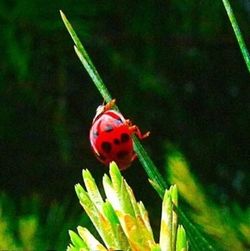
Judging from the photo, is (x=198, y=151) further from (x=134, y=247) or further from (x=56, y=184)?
(x=134, y=247)

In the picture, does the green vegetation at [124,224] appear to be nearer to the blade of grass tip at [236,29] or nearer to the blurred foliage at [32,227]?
the blade of grass tip at [236,29]

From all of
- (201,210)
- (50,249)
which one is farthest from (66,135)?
(201,210)

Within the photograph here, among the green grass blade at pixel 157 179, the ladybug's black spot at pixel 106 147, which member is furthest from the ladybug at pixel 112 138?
the green grass blade at pixel 157 179

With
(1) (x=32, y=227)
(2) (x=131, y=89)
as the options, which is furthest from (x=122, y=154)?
(2) (x=131, y=89)

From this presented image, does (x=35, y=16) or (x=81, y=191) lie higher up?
(x=35, y=16)

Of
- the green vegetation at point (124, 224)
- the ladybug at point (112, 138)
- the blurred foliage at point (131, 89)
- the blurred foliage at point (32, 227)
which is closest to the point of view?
the green vegetation at point (124, 224)

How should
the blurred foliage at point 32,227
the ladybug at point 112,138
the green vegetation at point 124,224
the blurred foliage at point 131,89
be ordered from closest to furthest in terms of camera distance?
the green vegetation at point 124,224
the ladybug at point 112,138
the blurred foliage at point 32,227
the blurred foliage at point 131,89

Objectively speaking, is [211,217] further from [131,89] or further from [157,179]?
[131,89]
